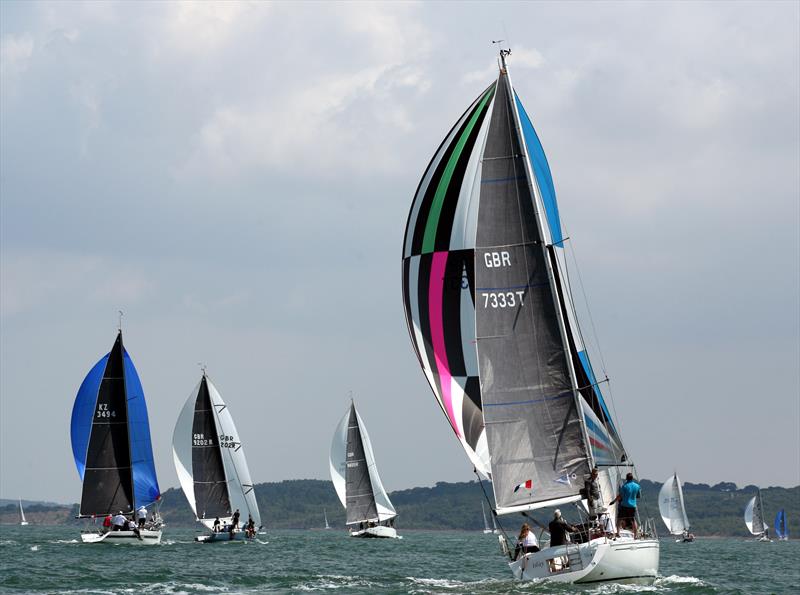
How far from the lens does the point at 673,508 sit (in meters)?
87.8

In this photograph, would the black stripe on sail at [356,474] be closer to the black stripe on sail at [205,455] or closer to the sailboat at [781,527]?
the black stripe on sail at [205,455]

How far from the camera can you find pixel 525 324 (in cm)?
2205

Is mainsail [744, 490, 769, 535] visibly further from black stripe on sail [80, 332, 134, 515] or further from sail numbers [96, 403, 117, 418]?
sail numbers [96, 403, 117, 418]

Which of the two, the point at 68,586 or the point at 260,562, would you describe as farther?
the point at 260,562

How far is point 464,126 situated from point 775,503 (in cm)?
14283

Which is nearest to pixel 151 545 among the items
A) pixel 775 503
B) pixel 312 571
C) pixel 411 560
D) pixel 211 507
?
pixel 211 507

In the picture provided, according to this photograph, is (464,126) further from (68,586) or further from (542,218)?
(68,586)

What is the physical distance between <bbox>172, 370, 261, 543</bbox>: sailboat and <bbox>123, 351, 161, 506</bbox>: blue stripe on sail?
13.6 ft

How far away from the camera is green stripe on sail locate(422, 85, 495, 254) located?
961 inches

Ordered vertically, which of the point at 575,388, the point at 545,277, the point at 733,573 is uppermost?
the point at 545,277

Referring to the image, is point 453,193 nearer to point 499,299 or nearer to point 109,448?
point 499,299

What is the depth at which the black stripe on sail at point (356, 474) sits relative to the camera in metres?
63.3

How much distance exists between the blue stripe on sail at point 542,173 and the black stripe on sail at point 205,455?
30.0m

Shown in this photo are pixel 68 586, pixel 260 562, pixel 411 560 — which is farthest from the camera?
pixel 411 560
